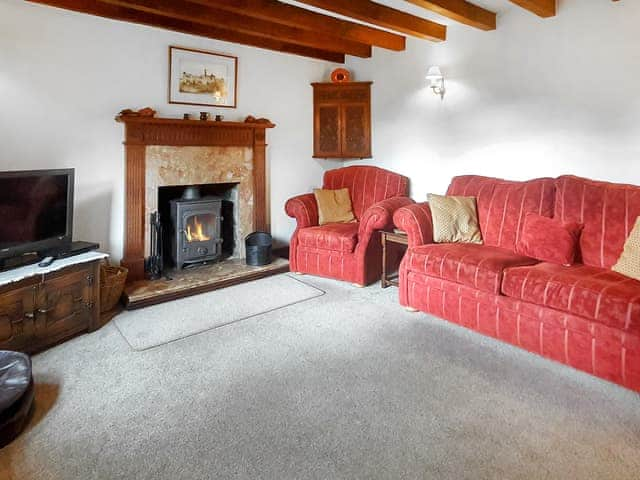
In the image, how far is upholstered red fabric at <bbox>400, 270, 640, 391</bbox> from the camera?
2.21 metres

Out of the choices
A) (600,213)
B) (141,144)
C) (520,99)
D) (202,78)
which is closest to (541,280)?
(600,213)

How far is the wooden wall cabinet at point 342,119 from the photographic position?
4.96 m

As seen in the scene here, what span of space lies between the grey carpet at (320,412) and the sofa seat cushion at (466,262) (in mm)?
418

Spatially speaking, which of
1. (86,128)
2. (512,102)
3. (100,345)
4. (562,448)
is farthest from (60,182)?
(512,102)

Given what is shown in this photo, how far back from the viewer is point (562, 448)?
1.78 m

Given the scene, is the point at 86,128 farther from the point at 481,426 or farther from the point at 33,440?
the point at 481,426

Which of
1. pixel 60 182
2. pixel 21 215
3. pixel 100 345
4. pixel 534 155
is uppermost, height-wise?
pixel 534 155

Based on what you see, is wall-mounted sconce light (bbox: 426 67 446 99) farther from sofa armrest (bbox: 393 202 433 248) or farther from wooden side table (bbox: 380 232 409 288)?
wooden side table (bbox: 380 232 409 288)

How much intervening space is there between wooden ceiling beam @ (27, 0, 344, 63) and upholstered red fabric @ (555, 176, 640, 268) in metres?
3.19

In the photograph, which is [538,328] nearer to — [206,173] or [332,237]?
[332,237]

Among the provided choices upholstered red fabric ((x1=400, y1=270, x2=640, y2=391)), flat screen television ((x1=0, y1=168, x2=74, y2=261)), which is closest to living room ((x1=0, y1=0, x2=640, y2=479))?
upholstered red fabric ((x1=400, y1=270, x2=640, y2=391))

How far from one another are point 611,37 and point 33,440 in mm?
4358

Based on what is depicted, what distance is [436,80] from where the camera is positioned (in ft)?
13.7

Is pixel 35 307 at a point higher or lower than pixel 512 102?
lower
